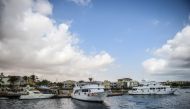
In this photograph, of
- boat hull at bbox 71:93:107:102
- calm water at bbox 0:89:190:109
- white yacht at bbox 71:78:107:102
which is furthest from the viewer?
white yacht at bbox 71:78:107:102

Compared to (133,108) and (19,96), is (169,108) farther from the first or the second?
(19,96)

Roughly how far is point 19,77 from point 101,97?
225 feet

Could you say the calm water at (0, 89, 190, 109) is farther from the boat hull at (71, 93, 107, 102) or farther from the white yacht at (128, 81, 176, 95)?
the white yacht at (128, 81, 176, 95)

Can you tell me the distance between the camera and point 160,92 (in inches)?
2633

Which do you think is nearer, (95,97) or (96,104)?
(96,104)

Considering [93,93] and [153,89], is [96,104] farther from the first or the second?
[153,89]

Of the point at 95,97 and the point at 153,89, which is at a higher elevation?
the point at 153,89

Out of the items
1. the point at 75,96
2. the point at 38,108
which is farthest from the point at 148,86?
the point at 38,108

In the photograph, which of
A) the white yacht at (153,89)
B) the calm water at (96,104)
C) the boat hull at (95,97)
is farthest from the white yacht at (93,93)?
the white yacht at (153,89)

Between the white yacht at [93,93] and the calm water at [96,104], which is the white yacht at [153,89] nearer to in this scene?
the calm water at [96,104]

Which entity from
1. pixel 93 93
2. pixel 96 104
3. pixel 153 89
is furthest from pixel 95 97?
pixel 153 89

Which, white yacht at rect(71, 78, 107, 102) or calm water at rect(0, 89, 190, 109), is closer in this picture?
calm water at rect(0, 89, 190, 109)

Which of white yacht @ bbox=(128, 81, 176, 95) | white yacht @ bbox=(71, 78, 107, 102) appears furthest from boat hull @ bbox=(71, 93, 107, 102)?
white yacht @ bbox=(128, 81, 176, 95)

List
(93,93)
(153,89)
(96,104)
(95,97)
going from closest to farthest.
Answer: (96,104), (95,97), (93,93), (153,89)
